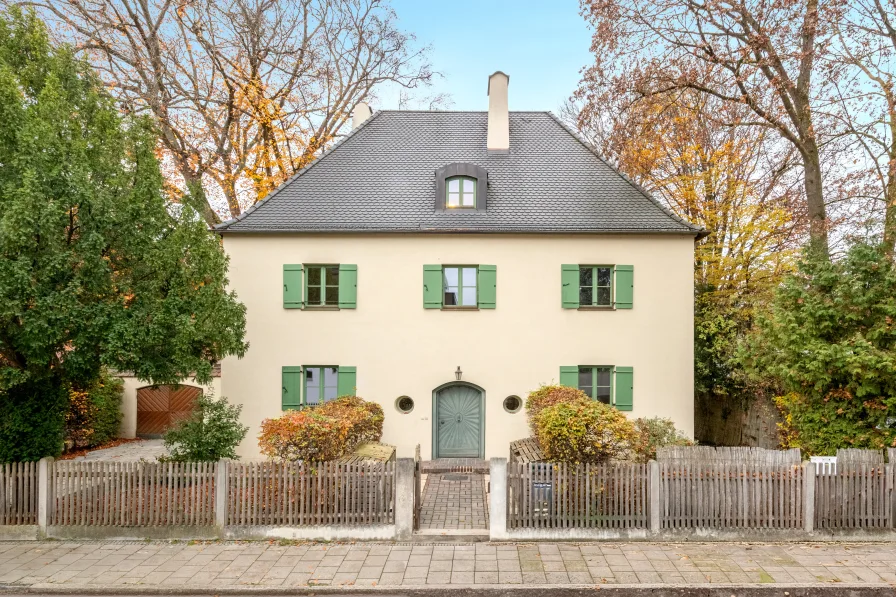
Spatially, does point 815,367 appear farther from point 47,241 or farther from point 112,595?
point 47,241

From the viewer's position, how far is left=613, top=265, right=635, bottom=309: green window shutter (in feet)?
44.0

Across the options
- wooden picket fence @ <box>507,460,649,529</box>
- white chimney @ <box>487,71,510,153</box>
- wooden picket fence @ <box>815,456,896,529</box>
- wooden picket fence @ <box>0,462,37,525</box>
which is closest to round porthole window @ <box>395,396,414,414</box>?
wooden picket fence @ <box>507,460,649,529</box>

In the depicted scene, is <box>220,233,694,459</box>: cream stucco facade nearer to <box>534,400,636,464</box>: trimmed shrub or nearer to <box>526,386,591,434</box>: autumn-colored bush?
<box>526,386,591,434</box>: autumn-colored bush

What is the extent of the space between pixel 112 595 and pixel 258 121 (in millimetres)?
15237

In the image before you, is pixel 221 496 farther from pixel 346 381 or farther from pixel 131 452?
pixel 131 452

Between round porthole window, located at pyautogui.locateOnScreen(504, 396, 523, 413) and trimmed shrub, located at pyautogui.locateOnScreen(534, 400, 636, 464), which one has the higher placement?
trimmed shrub, located at pyautogui.locateOnScreen(534, 400, 636, 464)

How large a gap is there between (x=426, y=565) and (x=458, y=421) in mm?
6429

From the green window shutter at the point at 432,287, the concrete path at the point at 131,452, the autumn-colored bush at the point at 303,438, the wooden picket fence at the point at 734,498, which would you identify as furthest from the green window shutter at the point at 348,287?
the wooden picket fence at the point at 734,498

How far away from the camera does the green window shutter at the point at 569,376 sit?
13.4 m

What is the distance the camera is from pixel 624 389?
13305 mm

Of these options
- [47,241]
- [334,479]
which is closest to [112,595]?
[334,479]

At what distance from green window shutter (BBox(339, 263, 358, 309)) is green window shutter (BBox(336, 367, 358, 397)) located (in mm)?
1603

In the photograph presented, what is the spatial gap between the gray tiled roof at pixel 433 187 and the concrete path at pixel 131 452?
21.5 ft

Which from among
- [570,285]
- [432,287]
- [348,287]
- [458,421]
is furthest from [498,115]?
[458,421]
